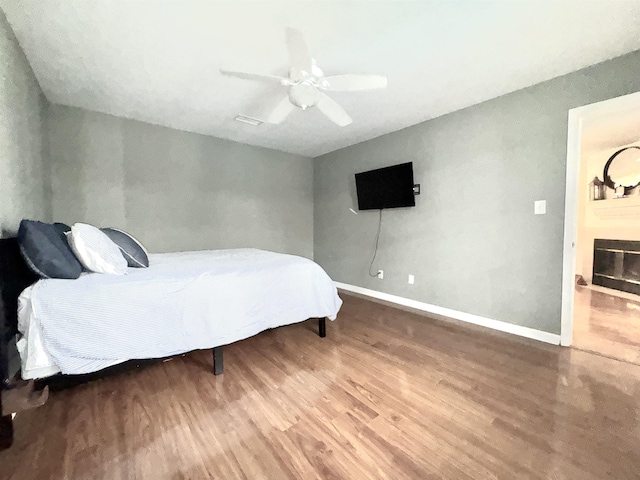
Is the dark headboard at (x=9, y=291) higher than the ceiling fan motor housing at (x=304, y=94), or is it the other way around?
the ceiling fan motor housing at (x=304, y=94)

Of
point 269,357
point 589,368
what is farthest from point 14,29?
point 589,368

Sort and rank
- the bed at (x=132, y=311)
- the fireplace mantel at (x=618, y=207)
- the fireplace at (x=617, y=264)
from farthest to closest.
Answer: the fireplace mantel at (x=618, y=207) → the fireplace at (x=617, y=264) → the bed at (x=132, y=311)

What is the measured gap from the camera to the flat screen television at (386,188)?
10.6ft

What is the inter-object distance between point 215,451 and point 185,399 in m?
0.49

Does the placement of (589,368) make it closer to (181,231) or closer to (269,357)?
(269,357)

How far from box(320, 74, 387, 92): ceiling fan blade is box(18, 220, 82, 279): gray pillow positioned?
1944 millimetres

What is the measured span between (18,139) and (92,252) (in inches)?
41.6

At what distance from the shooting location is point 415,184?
3252 millimetres

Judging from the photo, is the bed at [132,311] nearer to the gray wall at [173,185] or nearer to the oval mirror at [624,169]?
the gray wall at [173,185]

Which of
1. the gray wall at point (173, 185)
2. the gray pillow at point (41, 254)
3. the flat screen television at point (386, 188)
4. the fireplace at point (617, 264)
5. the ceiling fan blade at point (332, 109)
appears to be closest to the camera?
the gray pillow at point (41, 254)

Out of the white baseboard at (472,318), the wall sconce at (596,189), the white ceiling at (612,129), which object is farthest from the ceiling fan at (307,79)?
the wall sconce at (596,189)

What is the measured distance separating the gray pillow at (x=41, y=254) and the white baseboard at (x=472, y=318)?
3224 millimetres

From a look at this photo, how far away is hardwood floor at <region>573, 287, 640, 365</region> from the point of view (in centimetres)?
208

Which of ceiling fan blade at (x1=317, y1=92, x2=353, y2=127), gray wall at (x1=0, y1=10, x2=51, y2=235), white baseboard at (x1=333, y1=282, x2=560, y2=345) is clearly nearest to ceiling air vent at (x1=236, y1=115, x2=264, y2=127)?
ceiling fan blade at (x1=317, y1=92, x2=353, y2=127)
